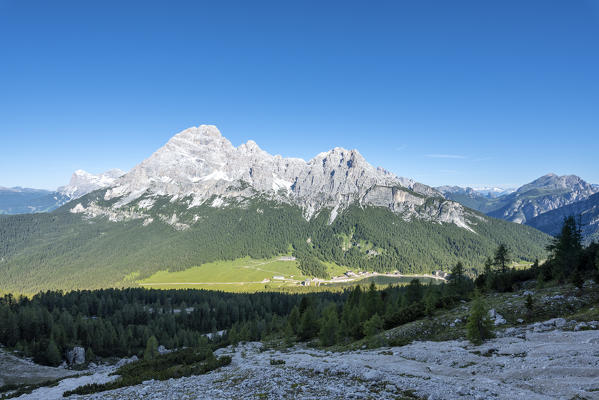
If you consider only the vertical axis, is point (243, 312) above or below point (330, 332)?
below

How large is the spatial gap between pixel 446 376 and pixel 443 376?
33 centimetres

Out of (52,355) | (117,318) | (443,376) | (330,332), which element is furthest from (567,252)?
(117,318)

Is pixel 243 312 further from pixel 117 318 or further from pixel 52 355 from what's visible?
pixel 52 355

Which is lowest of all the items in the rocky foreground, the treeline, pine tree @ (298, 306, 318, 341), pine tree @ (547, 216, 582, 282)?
the treeline

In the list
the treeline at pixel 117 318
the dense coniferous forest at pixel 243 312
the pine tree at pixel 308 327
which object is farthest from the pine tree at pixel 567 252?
the treeline at pixel 117 318

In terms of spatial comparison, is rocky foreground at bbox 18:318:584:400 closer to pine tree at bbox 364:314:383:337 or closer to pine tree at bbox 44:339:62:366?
pine tree at bbox 364:314:383:337

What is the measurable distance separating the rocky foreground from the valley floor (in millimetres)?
46

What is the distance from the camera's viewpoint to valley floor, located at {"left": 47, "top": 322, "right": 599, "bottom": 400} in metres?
18.4

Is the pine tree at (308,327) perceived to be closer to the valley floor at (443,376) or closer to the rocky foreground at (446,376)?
the rocky foreground at (446,376)

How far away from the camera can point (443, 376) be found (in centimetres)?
2303

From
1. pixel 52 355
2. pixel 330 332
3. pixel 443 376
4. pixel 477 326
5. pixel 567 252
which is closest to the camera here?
pixel 443 376

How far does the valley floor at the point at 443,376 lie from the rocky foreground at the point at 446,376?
0.05 meters

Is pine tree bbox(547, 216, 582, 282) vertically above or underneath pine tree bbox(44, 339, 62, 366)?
above

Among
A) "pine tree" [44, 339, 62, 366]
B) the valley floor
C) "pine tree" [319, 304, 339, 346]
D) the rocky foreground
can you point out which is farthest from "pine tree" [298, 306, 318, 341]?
"pine tree" [44, 339, 62, 366]
